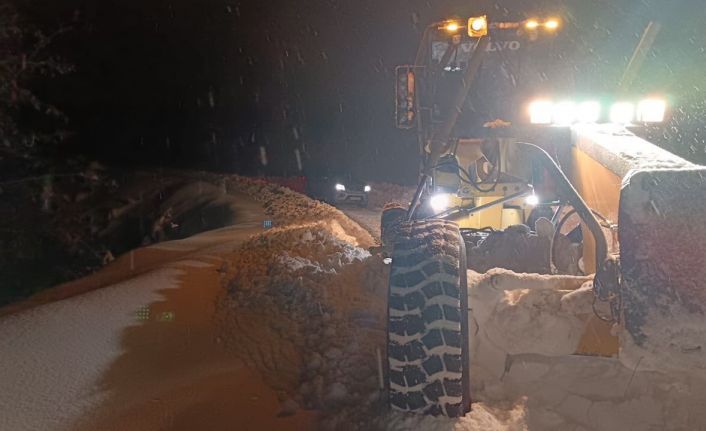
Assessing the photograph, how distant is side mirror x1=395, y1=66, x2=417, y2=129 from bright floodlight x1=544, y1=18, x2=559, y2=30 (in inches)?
60.6

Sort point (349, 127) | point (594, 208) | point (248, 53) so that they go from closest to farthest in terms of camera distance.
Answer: point (594, 208), point (349, 127), point (248, 53)

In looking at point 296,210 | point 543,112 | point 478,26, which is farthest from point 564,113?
point 296,210

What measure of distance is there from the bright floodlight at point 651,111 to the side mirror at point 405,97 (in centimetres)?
219

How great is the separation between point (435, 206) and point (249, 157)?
34049 mm

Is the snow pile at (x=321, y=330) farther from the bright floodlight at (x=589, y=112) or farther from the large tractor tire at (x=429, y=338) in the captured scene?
the bright floodlight at (x=589, y=112)

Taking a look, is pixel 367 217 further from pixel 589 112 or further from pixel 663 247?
pixel 663 247

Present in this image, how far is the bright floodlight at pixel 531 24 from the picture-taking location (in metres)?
6.62

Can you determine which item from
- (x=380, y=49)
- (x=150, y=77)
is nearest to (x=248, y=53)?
(x=150, y=77)

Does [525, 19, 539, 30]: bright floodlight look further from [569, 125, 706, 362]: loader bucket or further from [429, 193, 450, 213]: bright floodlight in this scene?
[569, 125, 706, 362]: loader bucket

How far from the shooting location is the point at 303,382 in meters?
4.39

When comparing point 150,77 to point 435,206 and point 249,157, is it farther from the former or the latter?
point 435,206

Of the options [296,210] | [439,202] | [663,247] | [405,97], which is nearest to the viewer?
[663,247]

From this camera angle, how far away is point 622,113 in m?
4.97

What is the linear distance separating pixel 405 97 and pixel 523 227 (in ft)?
5.83
